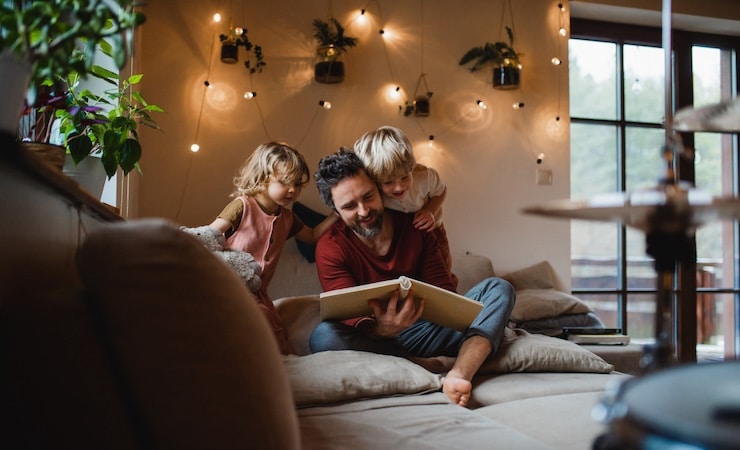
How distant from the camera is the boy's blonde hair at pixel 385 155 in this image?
7.82ft

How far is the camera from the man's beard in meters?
2.38

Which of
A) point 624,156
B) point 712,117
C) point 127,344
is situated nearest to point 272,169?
point 127,344

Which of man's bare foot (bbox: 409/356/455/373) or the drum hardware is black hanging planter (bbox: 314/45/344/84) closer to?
man's bare foot (bbox: 409/356/455/373)

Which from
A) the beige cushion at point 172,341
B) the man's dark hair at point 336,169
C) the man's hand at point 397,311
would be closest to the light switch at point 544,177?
the man's dark hair at point 336,169

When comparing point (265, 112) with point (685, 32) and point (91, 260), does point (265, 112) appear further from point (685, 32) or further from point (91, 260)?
point (685, 32)

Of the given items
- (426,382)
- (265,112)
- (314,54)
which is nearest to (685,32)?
(314,54)

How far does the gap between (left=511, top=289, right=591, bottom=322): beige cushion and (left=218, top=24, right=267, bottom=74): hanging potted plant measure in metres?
1.91

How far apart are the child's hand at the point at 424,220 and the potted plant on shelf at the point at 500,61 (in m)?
1.70

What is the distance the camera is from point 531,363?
2.22 meters

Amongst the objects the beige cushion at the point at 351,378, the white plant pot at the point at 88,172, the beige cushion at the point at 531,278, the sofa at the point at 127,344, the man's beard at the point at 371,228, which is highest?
the white plant pot at the point at 88,172

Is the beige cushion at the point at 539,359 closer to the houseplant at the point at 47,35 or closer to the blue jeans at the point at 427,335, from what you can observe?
the blue jeans at the point at 427,335

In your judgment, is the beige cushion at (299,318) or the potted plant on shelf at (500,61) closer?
the beige cushion at (299,318)

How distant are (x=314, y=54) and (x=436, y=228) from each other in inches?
59.6

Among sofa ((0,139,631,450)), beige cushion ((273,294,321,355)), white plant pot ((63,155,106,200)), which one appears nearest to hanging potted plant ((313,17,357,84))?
beige cushion ((273,294,321,355))
